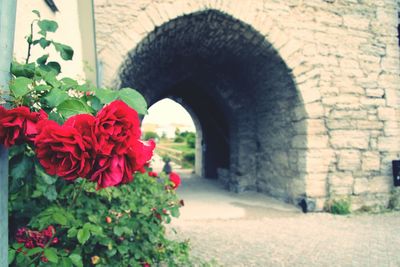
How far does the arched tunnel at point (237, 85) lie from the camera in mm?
5137

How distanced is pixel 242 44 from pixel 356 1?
2.11 metres

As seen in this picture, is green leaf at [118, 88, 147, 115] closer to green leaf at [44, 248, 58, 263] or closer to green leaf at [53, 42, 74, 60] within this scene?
green leaf at [53, 42, 74, 60]

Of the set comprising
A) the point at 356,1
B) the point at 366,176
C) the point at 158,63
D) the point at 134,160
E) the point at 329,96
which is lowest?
the point at 366,176

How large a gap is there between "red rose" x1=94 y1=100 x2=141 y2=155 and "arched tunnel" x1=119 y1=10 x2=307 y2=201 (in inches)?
162

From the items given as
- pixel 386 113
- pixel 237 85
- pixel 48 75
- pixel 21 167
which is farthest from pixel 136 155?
pixel 237 85

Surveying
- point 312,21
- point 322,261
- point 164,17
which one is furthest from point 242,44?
point 322,261

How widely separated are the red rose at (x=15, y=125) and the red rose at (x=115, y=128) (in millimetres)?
162

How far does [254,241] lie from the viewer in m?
3.56

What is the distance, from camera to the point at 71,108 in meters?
0.72

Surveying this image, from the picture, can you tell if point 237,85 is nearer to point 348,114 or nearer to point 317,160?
point 348,114

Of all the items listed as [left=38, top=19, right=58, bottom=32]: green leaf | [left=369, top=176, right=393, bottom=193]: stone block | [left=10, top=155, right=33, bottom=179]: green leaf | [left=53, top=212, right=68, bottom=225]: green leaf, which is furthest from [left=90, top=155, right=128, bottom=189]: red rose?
[left=369, top=176, right=393, bottom=193]: stone block

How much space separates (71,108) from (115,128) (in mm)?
155

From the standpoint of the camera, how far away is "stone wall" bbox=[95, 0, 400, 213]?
4.66 m

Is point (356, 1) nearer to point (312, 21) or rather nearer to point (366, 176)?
point (312, 21)
